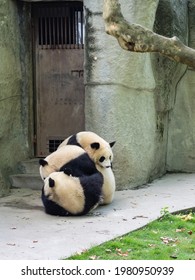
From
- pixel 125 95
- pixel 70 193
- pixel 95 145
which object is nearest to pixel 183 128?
pixel 125 95

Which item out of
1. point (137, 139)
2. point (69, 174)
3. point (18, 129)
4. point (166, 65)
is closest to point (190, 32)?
point (166, 65)

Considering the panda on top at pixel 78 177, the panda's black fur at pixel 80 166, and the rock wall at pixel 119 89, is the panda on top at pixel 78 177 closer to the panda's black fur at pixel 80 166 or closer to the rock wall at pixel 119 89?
the panda's black fur at pixel 80 166

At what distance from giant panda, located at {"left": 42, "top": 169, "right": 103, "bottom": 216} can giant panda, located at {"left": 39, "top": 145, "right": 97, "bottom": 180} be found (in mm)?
110

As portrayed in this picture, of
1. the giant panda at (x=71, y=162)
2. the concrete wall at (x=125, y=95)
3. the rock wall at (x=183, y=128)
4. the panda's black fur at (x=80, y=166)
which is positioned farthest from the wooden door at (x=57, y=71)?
the panda's black fur at (x=80, y=166)

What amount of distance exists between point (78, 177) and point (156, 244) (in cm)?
137

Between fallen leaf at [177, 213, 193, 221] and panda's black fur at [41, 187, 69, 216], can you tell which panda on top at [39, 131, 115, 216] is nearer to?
panda's black fur at [41, 187, 69, 216]

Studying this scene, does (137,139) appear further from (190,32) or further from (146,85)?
(190,32)

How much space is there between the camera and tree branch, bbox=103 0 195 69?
4427mm

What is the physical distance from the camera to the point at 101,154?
672 centimetres

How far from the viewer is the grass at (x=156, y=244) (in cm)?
498

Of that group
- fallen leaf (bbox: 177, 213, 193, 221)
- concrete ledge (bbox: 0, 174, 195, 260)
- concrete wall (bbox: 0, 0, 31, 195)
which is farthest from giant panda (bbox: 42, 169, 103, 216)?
concrete wall (bbox: 0, 0, 31, 195)

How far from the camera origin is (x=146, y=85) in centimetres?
813

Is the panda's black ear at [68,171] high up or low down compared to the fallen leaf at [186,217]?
up

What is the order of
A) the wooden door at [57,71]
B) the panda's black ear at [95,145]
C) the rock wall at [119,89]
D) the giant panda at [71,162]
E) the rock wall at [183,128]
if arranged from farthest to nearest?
the rock wall at [183,128] → the wooden door at [57,71] → the rock wall at [119,89] → the panda's black ear at [95,145] → the giant panda at [71,162]
